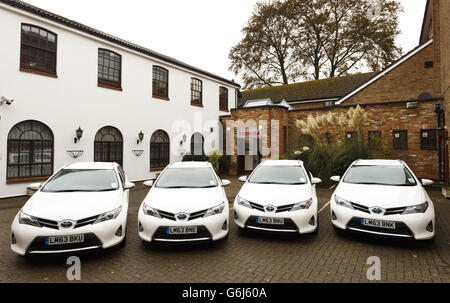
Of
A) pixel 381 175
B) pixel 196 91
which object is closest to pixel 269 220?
pixel 381 175

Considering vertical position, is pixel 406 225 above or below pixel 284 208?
below

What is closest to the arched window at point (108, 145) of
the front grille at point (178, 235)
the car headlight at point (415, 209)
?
the front grille at point (178, 235)

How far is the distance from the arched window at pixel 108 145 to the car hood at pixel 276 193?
8.84 m

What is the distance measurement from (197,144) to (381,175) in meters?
12.6

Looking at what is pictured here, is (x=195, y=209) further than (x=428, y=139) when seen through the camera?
No

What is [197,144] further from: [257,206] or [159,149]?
[257,206]

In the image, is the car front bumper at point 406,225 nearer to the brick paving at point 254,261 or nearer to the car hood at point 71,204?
the brick paving at point 254,261

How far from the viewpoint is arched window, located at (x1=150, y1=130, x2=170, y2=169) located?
14.1m

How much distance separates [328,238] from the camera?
4906 millimetres

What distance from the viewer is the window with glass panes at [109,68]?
38.7 ft

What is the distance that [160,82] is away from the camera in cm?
1457

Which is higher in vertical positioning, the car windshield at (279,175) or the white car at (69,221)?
the car windshield at (279,175)
